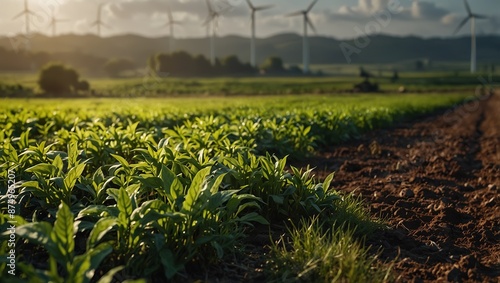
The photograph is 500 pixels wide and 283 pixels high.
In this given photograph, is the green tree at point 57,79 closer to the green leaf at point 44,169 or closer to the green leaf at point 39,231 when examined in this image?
the green leaf at point 44,169

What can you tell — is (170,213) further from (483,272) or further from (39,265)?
(483,272)

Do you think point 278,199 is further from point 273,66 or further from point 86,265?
point 273,66

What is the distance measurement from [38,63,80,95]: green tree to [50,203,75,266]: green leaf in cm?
6309

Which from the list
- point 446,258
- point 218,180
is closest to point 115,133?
point 218,180

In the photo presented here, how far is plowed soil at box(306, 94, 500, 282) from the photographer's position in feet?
14.3

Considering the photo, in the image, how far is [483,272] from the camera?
14.1ft

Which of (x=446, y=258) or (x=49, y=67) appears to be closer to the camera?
(x=446, y=258)

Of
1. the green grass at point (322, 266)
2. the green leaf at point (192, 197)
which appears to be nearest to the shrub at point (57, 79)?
the green leaf at point (192, 197)

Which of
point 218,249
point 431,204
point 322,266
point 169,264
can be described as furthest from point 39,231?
point 431,204

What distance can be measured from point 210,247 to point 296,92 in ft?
211

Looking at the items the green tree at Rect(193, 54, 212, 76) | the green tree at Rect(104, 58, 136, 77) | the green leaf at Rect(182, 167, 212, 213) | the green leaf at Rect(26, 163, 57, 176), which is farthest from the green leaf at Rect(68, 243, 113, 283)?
the green tree at Rect(104, 58, 136, 77)

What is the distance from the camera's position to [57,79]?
63.1 meters

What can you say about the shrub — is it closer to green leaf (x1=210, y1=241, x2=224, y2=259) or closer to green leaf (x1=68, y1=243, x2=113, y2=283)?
green leaf (x1=210, y1=241, x2=224, y2=259)

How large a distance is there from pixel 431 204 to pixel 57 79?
208 feet
